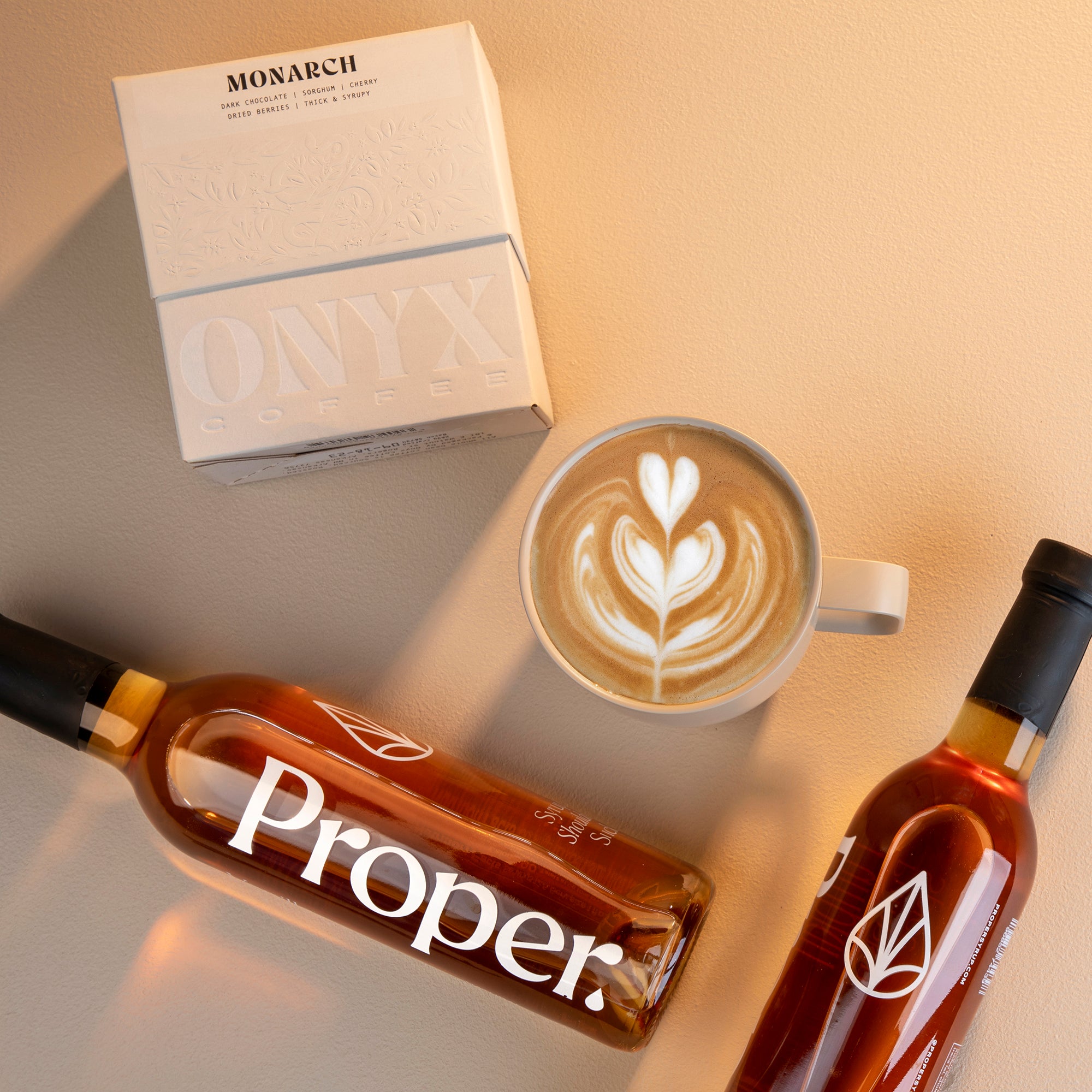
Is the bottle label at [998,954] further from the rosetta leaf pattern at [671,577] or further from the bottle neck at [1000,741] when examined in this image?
the rosetta leaf pattern at [671,577]

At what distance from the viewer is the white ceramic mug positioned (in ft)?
1.97

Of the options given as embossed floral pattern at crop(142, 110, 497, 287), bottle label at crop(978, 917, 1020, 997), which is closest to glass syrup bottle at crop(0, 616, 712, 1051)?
bottle label at crop(978, 917, 1020, 997)

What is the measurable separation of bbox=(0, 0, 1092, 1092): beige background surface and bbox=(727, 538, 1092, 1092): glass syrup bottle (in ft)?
0.32

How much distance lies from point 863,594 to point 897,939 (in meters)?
0.26

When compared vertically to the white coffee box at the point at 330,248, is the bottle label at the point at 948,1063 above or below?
below

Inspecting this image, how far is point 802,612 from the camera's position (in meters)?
0.61

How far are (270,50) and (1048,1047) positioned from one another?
1147 mm

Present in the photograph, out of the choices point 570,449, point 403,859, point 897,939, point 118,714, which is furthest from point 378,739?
point 897,939

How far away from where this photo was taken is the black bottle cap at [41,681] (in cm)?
62

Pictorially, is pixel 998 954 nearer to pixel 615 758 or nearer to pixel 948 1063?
pixel 948 1063

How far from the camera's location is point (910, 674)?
2.55 feet

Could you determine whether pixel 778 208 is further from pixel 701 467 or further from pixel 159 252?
pixel 159 252

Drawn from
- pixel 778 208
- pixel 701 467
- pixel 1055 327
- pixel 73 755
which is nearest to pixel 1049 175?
pixel 1055 327

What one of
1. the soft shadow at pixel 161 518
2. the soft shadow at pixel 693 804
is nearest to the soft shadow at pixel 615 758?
the soft shadow at pixel 693 804
